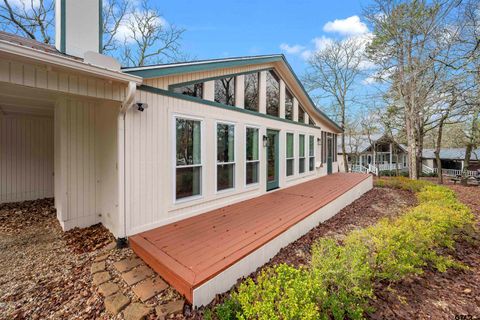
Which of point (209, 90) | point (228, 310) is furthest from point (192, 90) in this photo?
point (228, 310)

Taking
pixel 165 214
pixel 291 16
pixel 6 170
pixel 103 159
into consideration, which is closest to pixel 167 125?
pixel 103 159

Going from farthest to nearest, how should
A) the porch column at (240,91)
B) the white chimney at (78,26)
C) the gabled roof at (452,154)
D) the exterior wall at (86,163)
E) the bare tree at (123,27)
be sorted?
the gabled roof at (452,154), the bare tree at (123,27), the porch column at (240,91), the exterior wall at (86,163), the white chimney at (78,26)

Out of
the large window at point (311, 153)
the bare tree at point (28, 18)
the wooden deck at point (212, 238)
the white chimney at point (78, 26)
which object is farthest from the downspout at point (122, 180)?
the bare tree at point (28, 18)

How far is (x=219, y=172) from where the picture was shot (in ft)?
18.1

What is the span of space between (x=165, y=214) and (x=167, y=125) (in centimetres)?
181

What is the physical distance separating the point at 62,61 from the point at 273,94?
638 centimetres

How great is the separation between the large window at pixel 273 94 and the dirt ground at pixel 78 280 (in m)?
4.51

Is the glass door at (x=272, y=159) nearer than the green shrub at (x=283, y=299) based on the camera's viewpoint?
No

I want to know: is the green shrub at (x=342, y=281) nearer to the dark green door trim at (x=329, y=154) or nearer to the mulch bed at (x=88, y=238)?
the mulch bed at (x=88, y=238)

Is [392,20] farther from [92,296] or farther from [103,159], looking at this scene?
[92,296]

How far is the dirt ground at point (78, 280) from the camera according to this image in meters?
2.36

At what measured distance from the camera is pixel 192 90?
4871mm

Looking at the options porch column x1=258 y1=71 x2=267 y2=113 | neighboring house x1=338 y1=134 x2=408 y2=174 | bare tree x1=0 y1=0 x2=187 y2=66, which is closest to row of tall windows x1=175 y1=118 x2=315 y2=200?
porch column x1=258 y1=71 x2=267 y2=113

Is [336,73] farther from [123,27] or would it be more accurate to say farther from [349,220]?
[349,220]
